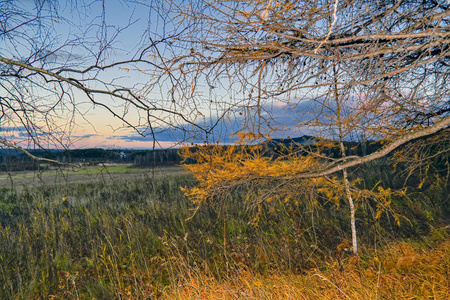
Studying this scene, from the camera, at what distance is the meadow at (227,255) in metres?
3.56

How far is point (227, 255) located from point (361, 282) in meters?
2.14

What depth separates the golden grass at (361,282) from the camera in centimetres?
321

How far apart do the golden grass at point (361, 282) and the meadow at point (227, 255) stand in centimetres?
2

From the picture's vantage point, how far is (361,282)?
3.63 metres

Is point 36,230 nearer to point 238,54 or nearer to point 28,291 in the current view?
point 28,291

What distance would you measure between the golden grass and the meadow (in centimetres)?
2

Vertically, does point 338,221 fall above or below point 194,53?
below

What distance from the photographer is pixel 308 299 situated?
320 cm

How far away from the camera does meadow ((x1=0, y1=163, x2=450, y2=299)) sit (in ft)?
11.7

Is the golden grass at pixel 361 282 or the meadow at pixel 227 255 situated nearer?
the golden grass at pixel 361 282

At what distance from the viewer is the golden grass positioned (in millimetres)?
3213

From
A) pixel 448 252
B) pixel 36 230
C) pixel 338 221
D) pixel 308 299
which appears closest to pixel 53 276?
pixel 36 230

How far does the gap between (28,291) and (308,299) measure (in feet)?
12.0

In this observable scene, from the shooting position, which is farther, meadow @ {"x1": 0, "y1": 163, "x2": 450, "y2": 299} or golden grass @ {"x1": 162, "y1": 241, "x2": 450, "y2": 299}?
meadow @ {"x1": 0, "y1": 163, "x2": 450, "y2": 299}
